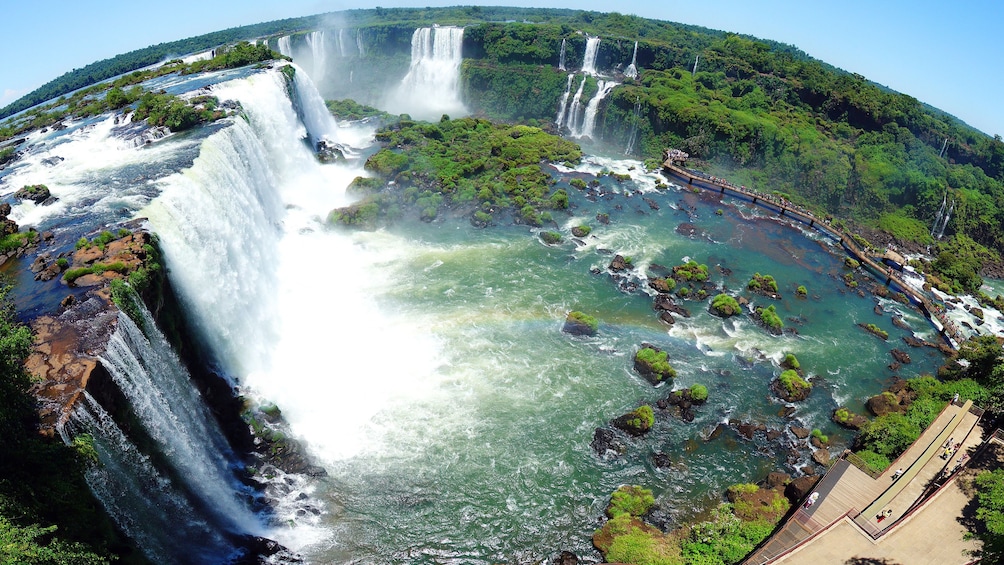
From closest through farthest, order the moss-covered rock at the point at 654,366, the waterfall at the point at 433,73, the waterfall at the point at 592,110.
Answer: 1. the moss-covered rock at the point at 654,366
2. the waterfall at the point at 592,110
3. the waterfall at the point at 433,73

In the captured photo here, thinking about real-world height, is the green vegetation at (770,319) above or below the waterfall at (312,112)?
below

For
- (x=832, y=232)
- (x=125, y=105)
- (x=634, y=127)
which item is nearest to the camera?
(x=125, y=105)

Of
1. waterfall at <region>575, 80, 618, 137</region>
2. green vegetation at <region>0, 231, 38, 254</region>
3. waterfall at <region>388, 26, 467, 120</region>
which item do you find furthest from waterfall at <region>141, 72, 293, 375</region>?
waterfall at <region>388, 26, 467, 120</region>

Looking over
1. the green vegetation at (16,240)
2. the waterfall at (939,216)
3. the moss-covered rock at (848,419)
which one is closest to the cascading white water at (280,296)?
the green vegetation at (16,240)

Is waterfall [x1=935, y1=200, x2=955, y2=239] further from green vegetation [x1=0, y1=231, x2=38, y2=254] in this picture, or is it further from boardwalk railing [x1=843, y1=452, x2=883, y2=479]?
green vegetation [x1=0, y1=231, x2=38, y2=254]

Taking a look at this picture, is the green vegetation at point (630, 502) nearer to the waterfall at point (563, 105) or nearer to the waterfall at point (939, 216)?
the waterfall at point (939, 216)

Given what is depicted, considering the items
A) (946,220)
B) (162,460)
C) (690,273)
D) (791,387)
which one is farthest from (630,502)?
(946,220)

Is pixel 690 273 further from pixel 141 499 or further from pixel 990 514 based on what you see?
pixel 141 499
